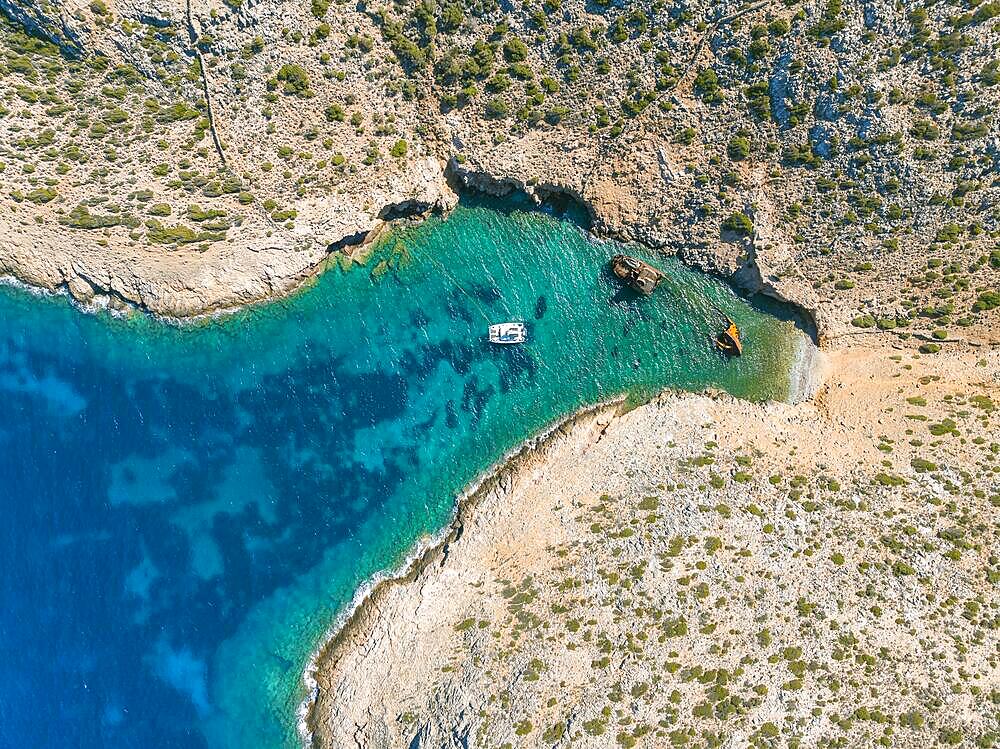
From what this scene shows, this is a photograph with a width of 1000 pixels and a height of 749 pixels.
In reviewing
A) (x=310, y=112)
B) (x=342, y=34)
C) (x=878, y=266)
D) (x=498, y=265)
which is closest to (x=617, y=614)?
(x=498, y=265)

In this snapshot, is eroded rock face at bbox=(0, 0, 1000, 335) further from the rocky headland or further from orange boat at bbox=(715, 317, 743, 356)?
orange boat at bbox=(715, 317, 743, 356)

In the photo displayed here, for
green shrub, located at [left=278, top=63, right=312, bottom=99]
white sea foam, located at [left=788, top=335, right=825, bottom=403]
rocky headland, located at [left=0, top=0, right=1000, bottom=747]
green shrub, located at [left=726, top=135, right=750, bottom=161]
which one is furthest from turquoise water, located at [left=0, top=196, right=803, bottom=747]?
green shrub, located at [left=278, top=63, right=312, bottom=99]

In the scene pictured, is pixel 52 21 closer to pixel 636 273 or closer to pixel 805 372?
pixel 636 273

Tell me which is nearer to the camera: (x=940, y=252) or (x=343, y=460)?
(x=940, y=252)

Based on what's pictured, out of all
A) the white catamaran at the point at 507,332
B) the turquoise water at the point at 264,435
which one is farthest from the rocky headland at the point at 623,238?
the white catamaran at the point at 507,332

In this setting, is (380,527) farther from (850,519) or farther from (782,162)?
(782,162)

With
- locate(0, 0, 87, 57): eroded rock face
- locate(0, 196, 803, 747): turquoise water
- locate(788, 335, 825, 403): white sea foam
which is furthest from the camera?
locate(0, 196, 803, 747): turquoise water
